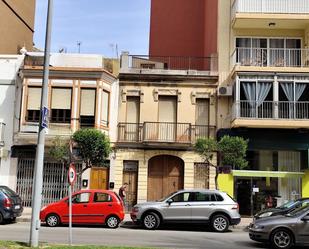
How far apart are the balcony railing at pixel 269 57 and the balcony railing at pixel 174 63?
1580mm

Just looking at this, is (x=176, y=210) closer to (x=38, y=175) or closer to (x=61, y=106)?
(x=38, y=175)

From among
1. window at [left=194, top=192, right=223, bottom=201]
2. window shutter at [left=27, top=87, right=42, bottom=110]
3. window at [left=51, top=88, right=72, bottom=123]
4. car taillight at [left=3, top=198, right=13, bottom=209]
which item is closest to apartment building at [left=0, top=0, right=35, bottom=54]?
window shutter at [left=27, top=87, right=42, bottom=110]

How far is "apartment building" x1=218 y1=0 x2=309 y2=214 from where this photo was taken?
89.4ft

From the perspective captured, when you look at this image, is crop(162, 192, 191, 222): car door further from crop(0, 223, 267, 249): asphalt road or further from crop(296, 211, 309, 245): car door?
crop(296, 211, 309, 245): car door

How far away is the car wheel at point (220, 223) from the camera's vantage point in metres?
19.3

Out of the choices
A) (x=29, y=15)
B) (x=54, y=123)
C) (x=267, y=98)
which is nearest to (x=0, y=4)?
(x=29, y=15)

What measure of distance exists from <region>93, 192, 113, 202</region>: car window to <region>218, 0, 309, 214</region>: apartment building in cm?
872

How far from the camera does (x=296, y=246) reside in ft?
48.4

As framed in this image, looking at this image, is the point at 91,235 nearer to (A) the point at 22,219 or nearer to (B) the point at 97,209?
(B) the point at 97,209

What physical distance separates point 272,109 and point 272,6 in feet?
20.0

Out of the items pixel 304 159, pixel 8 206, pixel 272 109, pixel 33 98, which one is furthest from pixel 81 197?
pixel 304 159

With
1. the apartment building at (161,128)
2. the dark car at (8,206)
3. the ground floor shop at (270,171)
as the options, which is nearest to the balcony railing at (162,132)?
the apartment building at (161,128)

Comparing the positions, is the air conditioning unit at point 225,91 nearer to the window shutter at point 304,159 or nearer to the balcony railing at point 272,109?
the balcony railing at point 272,109

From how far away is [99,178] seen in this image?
28422mm
